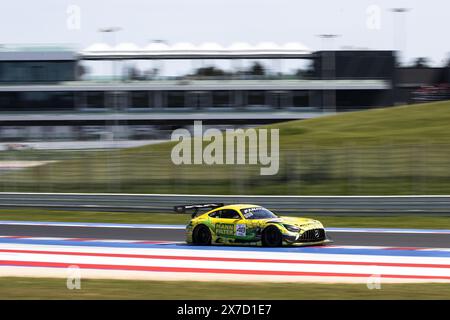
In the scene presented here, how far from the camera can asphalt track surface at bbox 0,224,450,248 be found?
16.7 metres

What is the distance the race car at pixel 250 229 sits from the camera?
1541 centimetres

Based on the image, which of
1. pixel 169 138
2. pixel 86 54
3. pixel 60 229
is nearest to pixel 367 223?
pixel 60 229

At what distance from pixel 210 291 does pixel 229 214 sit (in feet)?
17.0

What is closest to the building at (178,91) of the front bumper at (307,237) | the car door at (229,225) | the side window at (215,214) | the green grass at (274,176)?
the green grass at (274,176)

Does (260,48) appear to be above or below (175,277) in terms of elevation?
above

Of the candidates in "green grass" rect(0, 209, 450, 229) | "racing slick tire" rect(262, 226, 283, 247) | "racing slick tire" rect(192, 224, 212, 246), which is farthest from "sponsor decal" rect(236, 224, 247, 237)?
"green grass" rect(0, 209, 450, 229)

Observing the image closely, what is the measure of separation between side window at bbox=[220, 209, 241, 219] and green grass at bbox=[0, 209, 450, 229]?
5336 mm

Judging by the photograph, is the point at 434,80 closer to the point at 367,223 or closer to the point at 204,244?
the point at 367,223

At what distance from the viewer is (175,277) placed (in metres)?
12.6

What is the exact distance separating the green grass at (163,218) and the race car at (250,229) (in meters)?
4.99

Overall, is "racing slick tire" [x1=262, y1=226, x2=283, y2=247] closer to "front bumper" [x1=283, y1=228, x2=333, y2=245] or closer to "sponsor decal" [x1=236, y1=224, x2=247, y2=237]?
"front bumper" [x1=283, y1=228, x2=333, y2=245]

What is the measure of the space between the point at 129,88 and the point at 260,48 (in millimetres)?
10052

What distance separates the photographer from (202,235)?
53.7 ft
